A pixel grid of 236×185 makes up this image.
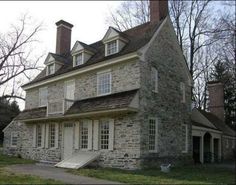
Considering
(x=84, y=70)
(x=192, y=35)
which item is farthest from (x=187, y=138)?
(x=192, y=35)

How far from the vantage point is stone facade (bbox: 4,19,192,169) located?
16516 millimetres

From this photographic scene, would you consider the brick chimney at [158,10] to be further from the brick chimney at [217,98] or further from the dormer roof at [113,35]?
the brick chimney at [217,98]

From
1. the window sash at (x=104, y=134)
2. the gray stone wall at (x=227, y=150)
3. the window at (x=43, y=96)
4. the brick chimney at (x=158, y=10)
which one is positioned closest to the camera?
the window sash at (x=104, y=134)

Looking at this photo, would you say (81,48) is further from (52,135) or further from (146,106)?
(146,106)

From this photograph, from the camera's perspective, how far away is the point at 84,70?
19.9m

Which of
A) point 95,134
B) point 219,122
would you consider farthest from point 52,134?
point 219,122

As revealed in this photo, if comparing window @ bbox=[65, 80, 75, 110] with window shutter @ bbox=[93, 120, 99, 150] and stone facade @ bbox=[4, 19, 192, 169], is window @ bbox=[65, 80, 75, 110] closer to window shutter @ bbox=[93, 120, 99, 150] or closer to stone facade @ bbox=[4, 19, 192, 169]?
stone facade @ bbox=[4, 19, 192, 169]

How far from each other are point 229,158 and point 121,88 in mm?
17604

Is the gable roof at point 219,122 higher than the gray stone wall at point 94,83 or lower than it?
lower

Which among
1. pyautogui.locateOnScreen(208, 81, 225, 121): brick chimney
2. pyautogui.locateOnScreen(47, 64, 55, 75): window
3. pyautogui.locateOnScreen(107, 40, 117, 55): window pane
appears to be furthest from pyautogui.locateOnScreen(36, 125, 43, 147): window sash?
pyautogui.locateOnScreen(208, 81, 225, 121): brick chimney

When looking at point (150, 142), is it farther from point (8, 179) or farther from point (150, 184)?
A: point (8, 179)

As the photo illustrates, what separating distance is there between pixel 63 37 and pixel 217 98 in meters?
16.4

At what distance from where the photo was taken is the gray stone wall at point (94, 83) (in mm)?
17080

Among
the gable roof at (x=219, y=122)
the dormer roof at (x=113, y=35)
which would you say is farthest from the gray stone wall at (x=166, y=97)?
the gable roof at (x=219, y=122)
